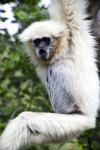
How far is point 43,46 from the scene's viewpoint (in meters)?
6.71

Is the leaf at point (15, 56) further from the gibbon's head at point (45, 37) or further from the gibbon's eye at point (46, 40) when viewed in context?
the gibbon's eye at point (46, 40)

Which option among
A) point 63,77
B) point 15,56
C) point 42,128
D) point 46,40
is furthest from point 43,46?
point 42,128

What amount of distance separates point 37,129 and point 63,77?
1.14m

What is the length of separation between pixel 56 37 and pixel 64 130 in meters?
1.92

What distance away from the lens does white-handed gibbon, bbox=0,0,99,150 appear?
5.74 metres

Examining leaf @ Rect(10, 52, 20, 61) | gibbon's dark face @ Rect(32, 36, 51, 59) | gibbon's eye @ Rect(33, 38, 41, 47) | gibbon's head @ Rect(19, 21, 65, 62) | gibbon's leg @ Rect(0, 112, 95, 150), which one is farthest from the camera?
leaf @ Rect(10, 52, 20, 61)

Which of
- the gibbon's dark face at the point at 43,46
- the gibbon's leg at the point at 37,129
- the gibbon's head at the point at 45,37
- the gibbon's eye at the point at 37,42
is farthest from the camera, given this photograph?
the gibbon's eye at the point at 37,42

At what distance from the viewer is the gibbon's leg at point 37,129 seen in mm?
5676

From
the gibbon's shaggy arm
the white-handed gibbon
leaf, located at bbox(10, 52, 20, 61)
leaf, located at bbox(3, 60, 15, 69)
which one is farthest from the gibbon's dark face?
the gibbon's shaggy arm

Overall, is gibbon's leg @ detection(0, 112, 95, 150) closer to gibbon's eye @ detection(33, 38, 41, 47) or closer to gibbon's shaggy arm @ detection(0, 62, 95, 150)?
gibbon's shaggy arm @ detection(0, 62, 95, 150)

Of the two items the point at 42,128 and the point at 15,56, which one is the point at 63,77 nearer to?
the point at 42,128

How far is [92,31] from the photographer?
6.73 m

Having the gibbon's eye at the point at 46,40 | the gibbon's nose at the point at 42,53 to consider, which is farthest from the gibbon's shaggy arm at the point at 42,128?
the gibbon's eye at the point at 46,40

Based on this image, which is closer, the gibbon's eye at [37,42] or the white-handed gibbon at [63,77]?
the white-handed gibbon at [63,77]
